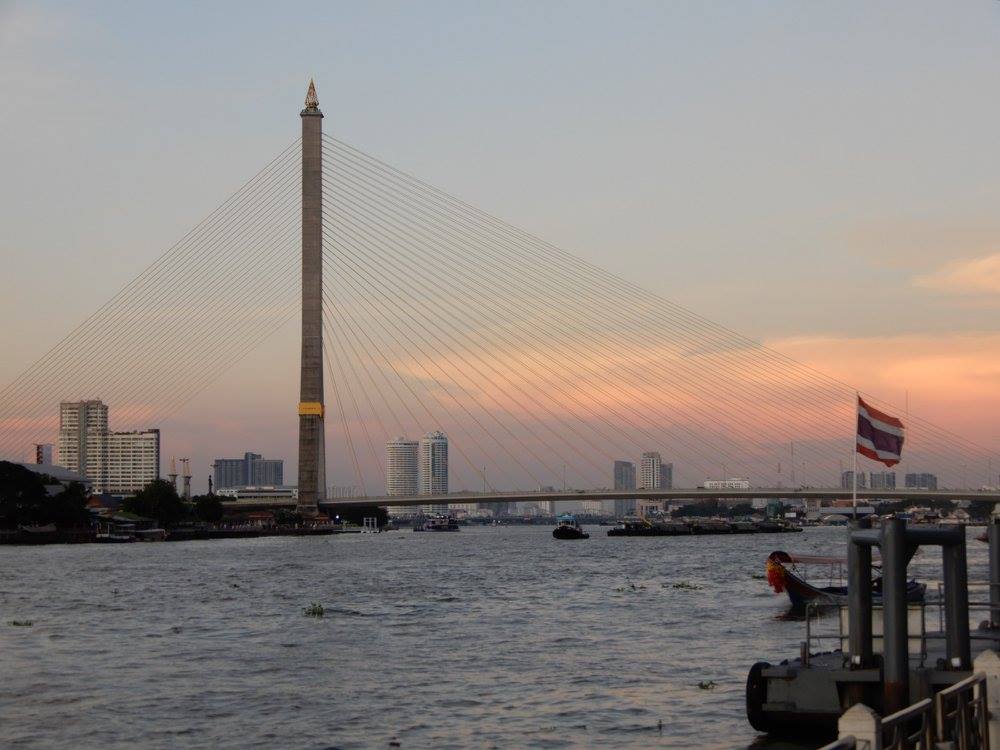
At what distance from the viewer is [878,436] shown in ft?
86.2

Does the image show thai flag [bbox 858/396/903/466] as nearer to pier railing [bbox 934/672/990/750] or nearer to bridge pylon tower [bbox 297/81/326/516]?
pier railing [bbox 934/672/990/750]

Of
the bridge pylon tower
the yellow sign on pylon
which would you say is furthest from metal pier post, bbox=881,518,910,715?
the yellow sign on pylon

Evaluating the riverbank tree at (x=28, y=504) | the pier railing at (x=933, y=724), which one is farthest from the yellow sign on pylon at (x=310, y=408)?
the pier railing at (x=933, y=724)

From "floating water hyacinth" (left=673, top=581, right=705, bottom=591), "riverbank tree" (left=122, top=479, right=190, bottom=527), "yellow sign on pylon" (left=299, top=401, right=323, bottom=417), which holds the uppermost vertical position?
"yellow sign on pylon" (left=299, top=401, right=323, bottom=417)

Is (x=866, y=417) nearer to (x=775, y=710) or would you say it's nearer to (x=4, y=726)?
(x=775, y=710)

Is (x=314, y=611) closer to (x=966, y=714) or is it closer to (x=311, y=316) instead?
(x=966, y=714)

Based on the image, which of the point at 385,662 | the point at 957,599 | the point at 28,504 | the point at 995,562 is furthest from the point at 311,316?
the point at 957,599

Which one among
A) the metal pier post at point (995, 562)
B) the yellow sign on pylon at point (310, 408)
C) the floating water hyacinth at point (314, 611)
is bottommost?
the floating water hyacinth at point (314, 611)

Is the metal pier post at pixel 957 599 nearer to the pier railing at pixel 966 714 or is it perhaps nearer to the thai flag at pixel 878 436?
the pier railing at pixel 966 714

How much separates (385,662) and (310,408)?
95389mm

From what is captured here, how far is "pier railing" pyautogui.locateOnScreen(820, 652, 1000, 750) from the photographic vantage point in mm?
9844

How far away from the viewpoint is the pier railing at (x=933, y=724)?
32.3 ft

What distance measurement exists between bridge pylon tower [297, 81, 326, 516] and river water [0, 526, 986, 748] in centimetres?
5804

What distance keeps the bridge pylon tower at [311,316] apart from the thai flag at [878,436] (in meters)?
97.1
